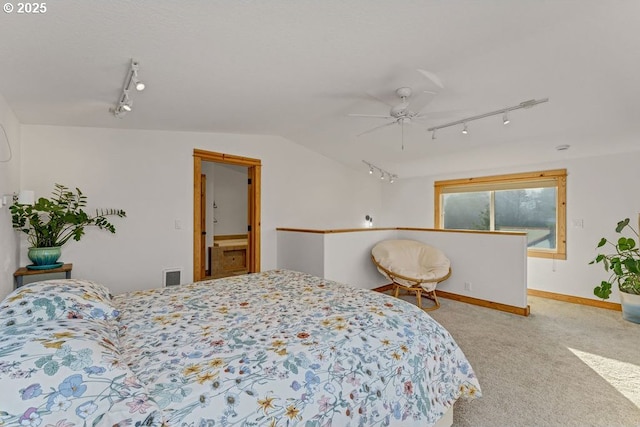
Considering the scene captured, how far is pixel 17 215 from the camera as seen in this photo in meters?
2.62

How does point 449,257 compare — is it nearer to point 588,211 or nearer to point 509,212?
point 509,212

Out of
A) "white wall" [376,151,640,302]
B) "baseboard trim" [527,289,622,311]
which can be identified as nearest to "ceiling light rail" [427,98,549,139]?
"white wall" [376,151,640,302]

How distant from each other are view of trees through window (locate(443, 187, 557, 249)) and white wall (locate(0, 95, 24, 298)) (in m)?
5.89

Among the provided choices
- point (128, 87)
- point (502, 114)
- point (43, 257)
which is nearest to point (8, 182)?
point (43, 257)

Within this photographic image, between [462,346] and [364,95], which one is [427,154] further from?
[462,346]

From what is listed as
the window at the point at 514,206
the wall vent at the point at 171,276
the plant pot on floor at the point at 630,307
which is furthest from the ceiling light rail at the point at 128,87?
the plant pot on floor at the point at 630,307

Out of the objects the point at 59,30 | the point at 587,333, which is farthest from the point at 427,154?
the point at 59,30

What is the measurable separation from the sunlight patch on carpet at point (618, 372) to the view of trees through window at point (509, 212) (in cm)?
239

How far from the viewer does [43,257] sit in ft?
8.94

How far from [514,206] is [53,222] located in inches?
240

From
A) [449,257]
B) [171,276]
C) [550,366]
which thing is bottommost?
[550,366]

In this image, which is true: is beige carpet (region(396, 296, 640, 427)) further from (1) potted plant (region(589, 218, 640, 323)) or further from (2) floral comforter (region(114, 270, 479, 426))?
(2) floral comforter (region(114, 270, 479, 426))

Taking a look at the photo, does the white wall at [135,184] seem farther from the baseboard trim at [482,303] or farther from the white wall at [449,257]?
the baseboard trim at [482,303]

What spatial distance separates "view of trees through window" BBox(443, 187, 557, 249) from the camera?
458cm
